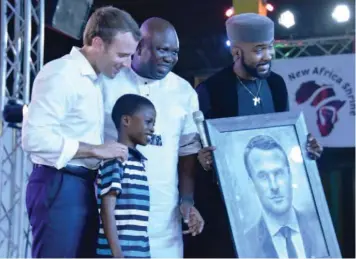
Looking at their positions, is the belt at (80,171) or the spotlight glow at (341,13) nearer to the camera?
the belt at (80,171)

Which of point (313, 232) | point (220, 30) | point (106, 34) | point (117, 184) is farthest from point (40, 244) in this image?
point (220, 30)

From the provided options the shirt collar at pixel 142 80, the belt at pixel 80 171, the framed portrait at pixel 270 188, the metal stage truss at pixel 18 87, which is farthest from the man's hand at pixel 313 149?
the metal stage truss at pixel 18 87

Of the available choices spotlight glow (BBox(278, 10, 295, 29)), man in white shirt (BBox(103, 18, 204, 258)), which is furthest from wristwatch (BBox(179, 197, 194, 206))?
spotlight glow (BBox(278, 10, 295, 29))

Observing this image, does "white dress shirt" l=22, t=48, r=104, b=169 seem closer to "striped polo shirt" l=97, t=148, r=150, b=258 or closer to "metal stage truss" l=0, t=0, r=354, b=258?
"striped polo shirt" l=97, t=148, r=150, b=258

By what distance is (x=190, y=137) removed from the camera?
8.89 ft

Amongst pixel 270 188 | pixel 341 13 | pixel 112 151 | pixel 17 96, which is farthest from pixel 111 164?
pixel 341 13

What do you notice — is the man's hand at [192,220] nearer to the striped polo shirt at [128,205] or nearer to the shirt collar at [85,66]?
the striped polo shirt at [128,205]

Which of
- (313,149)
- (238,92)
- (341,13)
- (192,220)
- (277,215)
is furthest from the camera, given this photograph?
(341,13)

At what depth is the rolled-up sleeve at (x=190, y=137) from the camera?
106 inches

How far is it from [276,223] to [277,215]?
3cm

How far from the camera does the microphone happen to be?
260cm

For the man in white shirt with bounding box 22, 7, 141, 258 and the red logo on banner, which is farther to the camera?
the red logo on banner

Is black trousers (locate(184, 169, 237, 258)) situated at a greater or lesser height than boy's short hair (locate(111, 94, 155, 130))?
lesser

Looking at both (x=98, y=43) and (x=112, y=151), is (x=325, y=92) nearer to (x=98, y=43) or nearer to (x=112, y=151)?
(x=98, y=43)
